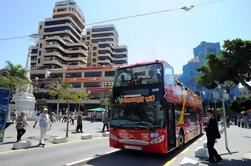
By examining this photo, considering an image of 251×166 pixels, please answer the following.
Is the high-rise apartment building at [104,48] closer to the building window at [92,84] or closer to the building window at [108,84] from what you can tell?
the building window at [92,84]

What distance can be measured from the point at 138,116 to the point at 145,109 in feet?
1.33

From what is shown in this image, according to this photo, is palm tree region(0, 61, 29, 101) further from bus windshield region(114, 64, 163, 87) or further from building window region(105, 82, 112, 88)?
building window region(105, 82, 112, 88)

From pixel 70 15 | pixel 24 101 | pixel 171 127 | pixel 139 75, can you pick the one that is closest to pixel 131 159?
pixel 171 127

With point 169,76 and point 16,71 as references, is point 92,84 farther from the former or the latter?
point 169,76

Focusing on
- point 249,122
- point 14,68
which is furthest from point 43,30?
point 249,122

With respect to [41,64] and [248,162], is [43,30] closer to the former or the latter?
[41,64]

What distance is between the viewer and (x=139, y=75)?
10875mm

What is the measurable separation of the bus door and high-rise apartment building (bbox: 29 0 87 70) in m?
81.4

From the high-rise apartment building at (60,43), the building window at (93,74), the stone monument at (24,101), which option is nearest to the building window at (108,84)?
the building window at (93,74)

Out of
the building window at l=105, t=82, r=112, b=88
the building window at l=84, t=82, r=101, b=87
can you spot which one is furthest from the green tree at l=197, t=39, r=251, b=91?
the building window at l=84, t=82, r=101, b=87

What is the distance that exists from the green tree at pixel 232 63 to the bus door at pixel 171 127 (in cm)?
247

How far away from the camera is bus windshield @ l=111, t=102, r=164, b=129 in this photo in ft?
32.8

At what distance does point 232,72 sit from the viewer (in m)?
11.4

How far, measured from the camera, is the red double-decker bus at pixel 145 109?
992cm
